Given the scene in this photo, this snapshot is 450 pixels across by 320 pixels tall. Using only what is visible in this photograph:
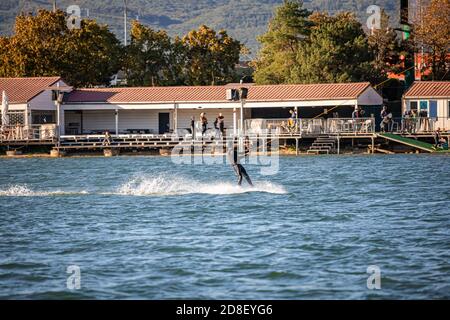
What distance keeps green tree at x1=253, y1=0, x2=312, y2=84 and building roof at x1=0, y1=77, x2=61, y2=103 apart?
1717 centimetres

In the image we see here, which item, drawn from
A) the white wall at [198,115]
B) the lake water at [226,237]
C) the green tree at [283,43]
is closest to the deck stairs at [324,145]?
the white wall at [198,115]

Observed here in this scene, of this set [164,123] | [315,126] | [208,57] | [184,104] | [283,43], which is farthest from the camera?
[208,57]

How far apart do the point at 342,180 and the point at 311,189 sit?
3939 millimetres

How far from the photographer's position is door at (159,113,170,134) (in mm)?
62719

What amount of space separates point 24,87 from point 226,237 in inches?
1745

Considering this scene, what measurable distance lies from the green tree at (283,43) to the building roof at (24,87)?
56.3 ft

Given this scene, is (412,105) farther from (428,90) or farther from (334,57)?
(334,57)

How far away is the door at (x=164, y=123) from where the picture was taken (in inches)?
2469

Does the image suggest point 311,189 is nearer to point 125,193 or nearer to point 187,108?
point 125,193

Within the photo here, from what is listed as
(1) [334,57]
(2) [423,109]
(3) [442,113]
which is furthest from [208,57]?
(3) [442,113]

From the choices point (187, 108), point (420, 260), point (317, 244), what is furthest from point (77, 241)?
point (187, 108)

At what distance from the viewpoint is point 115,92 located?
6303 cm

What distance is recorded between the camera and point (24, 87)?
61.8 metres

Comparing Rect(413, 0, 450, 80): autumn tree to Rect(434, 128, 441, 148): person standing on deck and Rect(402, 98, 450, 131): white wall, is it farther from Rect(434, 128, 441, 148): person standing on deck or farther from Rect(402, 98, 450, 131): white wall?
Rect(434, 128, 441, 148): person standing on deck
